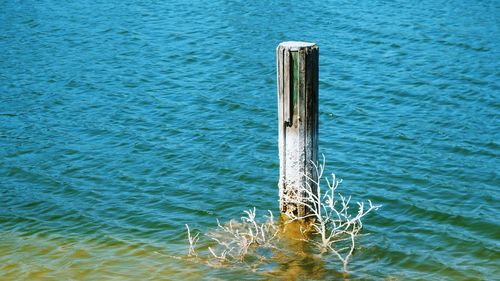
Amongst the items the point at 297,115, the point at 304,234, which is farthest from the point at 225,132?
the point at 297,115

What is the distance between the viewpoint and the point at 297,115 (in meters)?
13.2

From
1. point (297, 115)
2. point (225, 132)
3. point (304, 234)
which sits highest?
point (297, 115)

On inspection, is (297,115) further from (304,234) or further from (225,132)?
(225,132)

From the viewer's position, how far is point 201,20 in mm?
29281

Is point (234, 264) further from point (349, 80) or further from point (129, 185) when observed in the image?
point (349, 80)

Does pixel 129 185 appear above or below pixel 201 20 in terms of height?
below

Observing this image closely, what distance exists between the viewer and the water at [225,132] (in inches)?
562

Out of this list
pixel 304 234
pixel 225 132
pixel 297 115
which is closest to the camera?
pixel 297 115

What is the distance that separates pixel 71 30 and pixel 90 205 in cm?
1384

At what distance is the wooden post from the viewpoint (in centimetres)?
1293

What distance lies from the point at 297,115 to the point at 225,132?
21.4ft

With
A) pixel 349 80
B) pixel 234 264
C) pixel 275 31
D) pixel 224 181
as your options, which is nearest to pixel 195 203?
pixel 224 181

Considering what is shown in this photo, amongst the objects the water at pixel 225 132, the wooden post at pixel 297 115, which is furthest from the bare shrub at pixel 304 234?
the water at pixel 225 132

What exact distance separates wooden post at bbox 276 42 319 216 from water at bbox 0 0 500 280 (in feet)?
4.47
